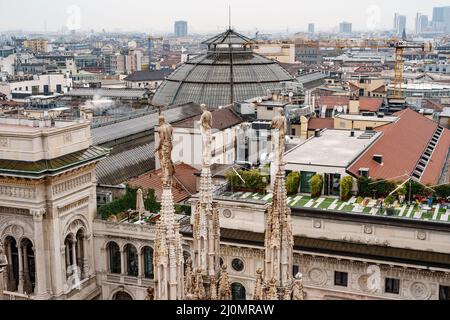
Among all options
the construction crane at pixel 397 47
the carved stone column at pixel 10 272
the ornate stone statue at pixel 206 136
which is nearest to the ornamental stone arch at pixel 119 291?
the carved stone column at pixel 10 272

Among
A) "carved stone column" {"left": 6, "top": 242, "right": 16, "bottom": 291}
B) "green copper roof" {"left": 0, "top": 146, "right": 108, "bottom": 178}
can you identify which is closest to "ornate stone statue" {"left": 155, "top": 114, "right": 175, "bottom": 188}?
"green copper roof" {"left": 0, "top": 146, "right": 108, "bottom": 178}

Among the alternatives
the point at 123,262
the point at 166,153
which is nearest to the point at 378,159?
the point at 123,262

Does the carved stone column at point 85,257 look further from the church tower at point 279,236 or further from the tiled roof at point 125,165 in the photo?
the church tower at point 279,236

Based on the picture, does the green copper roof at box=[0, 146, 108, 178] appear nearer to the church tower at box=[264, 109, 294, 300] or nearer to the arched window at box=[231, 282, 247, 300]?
the arched window at box=[231, 282, 247, 300]

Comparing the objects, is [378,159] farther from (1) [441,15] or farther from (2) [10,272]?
(2) [10,272]

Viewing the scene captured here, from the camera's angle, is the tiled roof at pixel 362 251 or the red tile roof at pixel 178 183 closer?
the tiled roof at pixel 362 251
